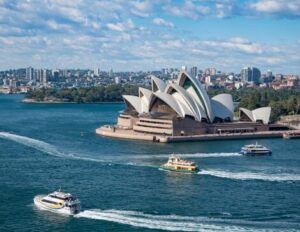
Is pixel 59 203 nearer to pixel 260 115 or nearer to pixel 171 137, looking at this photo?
pixel 171 137

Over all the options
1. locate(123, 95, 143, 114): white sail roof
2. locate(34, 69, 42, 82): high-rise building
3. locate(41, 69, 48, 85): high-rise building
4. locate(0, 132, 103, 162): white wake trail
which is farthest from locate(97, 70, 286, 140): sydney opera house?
locate(34, 69, 42, 82): high-rise building

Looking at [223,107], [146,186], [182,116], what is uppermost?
[223,107]

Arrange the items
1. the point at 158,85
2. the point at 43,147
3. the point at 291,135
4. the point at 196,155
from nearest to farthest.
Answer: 1. the point at 196,155
2. the point at 43,147
3. the point at 291,135
4. the point at 158,85

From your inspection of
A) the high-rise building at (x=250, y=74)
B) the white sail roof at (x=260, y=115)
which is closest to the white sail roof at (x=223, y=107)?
the white sail roof at (x=260, y=115)

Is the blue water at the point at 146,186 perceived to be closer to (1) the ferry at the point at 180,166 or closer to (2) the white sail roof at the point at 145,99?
(1) the ferry at the point at 180,166

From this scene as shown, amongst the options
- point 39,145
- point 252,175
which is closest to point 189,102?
point 39,145
